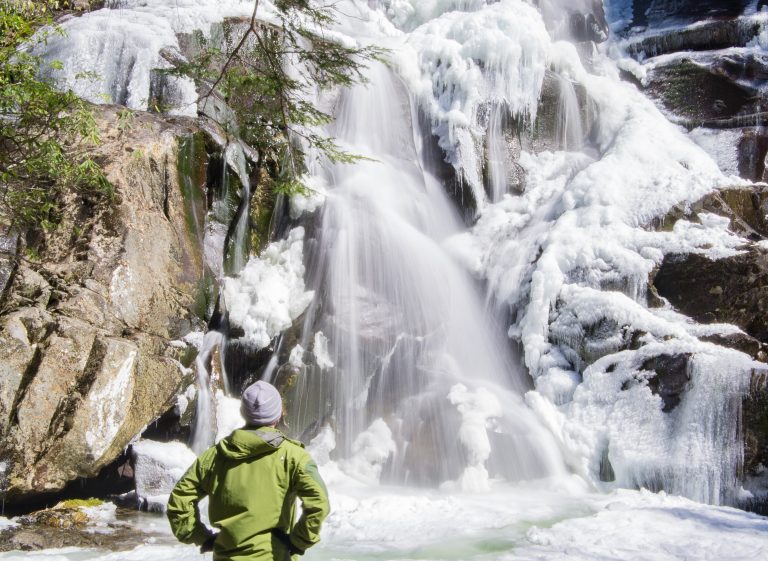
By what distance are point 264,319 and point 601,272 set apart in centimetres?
480

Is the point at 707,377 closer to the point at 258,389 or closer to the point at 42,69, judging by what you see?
the point at 258,389

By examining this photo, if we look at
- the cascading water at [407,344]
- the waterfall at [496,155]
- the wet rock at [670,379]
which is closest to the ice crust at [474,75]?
the waterfall at [496,155]

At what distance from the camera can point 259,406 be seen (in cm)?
238

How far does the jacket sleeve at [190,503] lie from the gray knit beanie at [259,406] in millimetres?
214

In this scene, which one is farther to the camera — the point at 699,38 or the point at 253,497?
the point at 699,38

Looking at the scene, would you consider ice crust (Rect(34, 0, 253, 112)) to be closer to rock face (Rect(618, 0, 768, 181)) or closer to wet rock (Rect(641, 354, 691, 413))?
wet rock (Rect(641, 354, 691, 413))

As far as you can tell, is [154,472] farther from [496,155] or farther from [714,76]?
[714,76]

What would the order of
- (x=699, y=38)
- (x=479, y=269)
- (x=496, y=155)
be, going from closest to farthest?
(x=479, y=269)
(x=496, y=155)
(x=699, y=38)

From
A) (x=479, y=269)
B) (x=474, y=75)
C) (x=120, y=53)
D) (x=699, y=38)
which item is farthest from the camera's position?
(x=699, y=38)

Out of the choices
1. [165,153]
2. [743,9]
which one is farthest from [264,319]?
[743,9]

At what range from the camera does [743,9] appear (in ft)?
48.2

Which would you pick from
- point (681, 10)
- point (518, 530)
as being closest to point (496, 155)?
point (518, 530)

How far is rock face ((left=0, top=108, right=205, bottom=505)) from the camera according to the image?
596 cm

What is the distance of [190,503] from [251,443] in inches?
14.1
